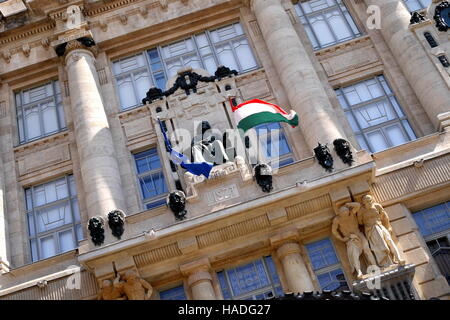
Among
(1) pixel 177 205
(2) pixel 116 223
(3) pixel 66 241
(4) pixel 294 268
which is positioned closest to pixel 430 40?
(4) pixel 294 268

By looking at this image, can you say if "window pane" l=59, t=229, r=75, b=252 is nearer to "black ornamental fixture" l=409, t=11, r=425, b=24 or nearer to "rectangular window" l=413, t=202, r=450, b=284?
"rectangular window" l=413, t=202, r=450, b=284

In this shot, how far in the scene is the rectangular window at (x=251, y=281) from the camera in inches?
670

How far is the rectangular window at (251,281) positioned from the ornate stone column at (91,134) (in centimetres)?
407

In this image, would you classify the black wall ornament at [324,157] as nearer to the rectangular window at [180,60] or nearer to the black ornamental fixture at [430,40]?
the black ornamental fixture at [430,40]

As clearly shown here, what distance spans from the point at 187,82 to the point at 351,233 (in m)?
8.19

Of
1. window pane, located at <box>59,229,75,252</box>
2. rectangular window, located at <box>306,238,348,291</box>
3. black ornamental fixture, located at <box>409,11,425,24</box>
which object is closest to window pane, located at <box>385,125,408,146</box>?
black ornamental fixture, located at <box>409,11,425,24</box>

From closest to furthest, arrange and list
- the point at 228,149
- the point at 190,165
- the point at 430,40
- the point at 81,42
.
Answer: the point at 190,165 → the point at 228,149 → the point at 430,40 → the point at 81,42

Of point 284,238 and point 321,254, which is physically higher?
point 284,238

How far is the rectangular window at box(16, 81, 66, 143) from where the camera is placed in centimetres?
2264

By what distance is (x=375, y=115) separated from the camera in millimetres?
20500

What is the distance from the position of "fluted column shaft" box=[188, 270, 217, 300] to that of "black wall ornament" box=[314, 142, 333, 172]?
4297mm

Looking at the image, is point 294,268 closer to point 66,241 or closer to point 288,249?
point 288,249
